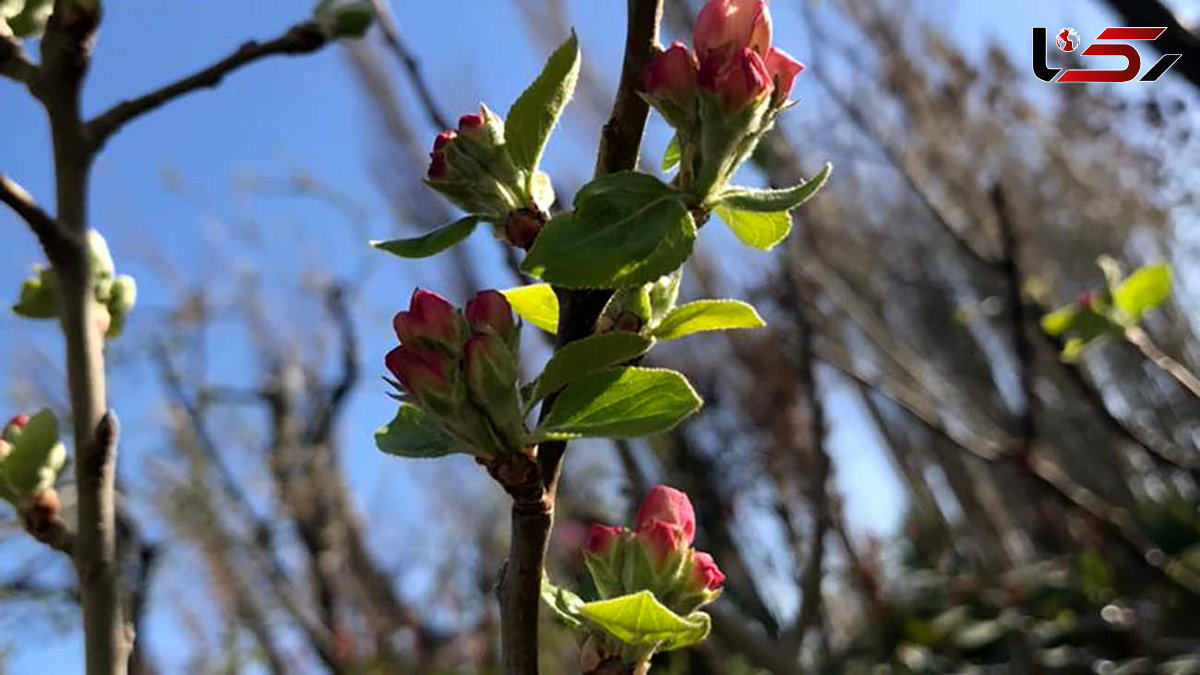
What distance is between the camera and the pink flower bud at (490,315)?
1.21ft

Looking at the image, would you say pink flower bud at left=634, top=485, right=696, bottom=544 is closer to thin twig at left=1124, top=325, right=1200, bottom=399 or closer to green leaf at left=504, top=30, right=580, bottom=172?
green leaf at left=504, top=30, right=580, bottom=172

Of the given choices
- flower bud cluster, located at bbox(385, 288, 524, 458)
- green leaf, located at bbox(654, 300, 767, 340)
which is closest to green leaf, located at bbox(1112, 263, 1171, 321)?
green leaf, located at bbox(654, 300, 767, 340)

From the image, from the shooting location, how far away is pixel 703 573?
1.29 ft

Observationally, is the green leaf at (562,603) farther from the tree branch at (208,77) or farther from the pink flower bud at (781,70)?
the tree branch at (208,77)

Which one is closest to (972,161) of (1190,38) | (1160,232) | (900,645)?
(1160,232)

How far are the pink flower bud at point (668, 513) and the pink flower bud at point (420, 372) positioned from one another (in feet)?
0.29

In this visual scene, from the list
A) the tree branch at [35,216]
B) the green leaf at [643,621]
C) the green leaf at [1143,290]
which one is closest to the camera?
the green leaf at [643,621]

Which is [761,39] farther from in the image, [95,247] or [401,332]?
[95,247]

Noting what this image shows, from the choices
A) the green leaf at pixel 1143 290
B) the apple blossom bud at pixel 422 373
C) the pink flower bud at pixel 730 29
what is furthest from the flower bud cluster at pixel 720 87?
the green leaf at pixel 1143 290

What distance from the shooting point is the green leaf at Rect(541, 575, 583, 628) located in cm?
37

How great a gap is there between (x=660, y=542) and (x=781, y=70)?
17 cm

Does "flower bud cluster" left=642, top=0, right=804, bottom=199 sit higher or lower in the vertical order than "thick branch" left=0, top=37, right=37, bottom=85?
lower

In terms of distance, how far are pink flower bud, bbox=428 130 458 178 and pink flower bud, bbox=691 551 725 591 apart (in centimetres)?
16

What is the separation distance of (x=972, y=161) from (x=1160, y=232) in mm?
634
